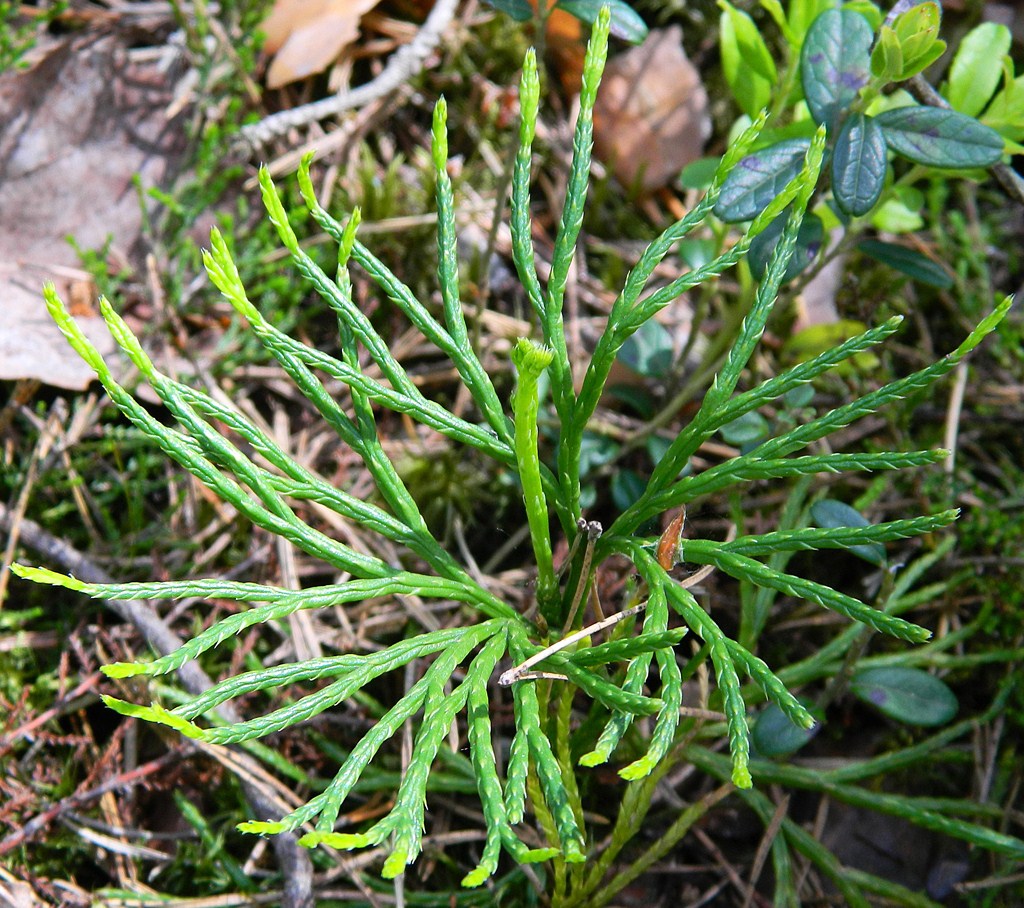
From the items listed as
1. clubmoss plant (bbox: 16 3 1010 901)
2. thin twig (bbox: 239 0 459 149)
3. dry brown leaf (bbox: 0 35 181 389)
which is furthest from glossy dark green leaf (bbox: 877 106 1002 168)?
dry brown leaf (bbox: 0 35 181 389)

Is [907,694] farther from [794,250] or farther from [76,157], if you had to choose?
[76,157]

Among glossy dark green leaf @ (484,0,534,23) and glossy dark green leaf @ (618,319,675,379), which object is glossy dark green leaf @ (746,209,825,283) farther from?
glossy dark green leaf @ (484,0,534,23)

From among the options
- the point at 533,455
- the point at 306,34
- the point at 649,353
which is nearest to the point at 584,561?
the point at 533,455

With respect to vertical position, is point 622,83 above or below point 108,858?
above

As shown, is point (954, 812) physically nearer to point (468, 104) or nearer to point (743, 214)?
point (743, 214)

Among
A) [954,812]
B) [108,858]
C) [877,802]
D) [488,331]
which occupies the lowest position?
[954,812]

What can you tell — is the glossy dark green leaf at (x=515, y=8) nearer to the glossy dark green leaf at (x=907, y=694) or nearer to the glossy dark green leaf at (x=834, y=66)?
the glossy dark green leaf at (x=834, y=66)

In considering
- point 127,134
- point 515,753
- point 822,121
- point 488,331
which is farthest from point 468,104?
point 515,753
